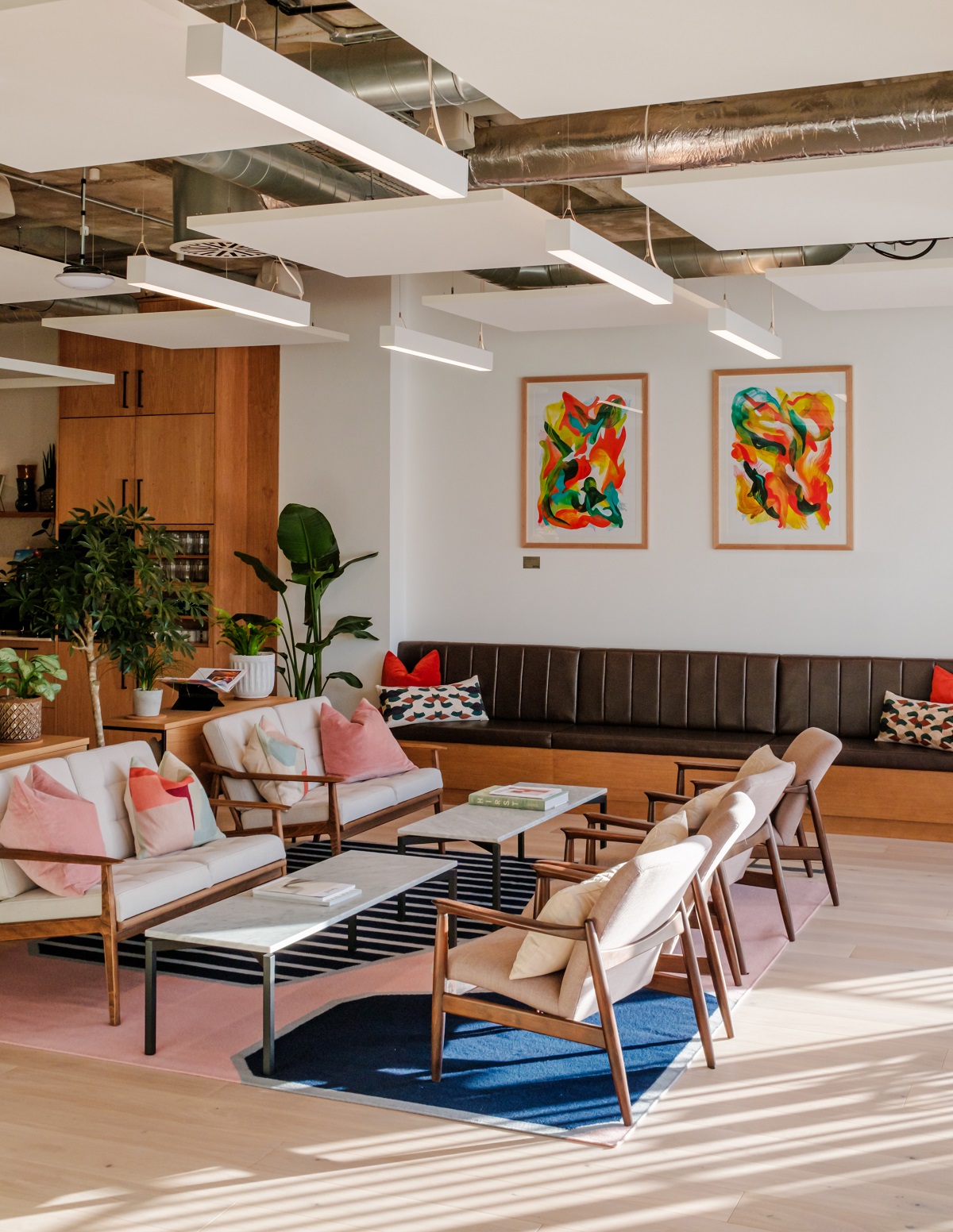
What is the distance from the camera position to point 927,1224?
316 cm

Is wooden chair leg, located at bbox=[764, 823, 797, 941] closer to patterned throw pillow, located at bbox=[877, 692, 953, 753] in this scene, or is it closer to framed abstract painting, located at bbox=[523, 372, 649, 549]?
patterned throw pillow, located at bbox=[877, 692, 953, 753]

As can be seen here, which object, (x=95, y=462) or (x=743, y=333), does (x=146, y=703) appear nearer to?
(x=95, y=462)

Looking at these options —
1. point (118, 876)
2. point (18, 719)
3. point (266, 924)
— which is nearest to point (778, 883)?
point (266, 924)

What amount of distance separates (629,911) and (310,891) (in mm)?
1309

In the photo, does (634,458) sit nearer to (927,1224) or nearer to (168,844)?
(168,844)

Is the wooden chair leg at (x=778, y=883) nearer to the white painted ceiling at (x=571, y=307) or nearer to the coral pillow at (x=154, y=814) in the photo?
the coral pillow at (x=154, y=814)

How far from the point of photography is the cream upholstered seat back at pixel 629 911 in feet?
11.9

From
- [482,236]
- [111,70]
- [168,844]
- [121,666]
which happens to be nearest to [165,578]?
[121,666]

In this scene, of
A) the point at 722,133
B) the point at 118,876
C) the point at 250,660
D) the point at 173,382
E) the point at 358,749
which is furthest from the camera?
the point at 173,382

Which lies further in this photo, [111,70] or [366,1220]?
[111,70]

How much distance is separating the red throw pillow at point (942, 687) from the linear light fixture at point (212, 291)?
4.15 metres

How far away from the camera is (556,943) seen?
381cm

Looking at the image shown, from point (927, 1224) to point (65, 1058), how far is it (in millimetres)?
2644

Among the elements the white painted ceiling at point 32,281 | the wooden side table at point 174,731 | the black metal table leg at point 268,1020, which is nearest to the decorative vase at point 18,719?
the wooden side table at point 174,731
